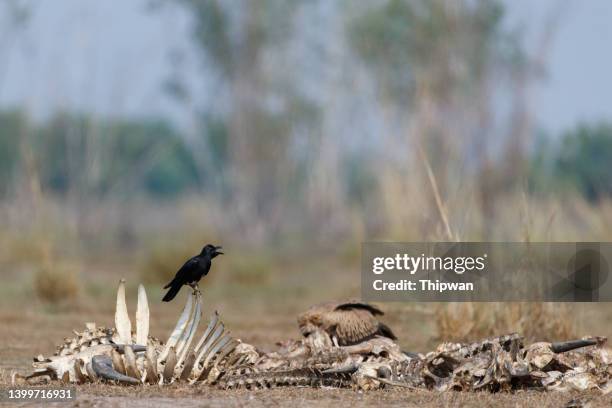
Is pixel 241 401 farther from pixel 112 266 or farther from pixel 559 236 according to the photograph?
pixel 112 266

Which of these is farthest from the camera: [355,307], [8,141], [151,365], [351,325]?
[8,141]

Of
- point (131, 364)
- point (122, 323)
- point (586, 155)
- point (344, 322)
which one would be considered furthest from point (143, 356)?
point (586, 155)

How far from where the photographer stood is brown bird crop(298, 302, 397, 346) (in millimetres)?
7234

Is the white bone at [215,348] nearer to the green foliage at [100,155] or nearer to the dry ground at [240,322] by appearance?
the dry ground at [240,322]

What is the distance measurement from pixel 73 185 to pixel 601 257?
1578cm

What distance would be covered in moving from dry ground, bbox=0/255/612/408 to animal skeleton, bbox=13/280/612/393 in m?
0.11

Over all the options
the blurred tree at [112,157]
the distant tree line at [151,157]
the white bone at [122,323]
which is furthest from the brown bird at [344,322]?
the distant tree line at [151,157]

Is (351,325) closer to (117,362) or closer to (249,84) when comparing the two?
(117,362)

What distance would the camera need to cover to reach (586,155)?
52.9m

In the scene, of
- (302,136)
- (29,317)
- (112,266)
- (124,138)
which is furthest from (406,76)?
(124,138)

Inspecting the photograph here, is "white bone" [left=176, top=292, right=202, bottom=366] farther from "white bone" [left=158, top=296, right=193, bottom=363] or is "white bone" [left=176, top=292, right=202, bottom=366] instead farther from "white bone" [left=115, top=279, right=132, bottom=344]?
"white bone" [left=115, top=279, right=132, bottom=344]

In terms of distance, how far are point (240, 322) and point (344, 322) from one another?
4.79 metres

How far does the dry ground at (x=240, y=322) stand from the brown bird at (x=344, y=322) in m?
1.15

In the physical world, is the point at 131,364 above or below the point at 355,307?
below
